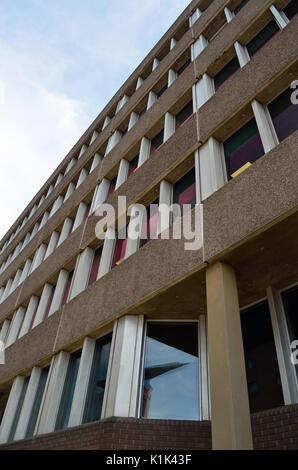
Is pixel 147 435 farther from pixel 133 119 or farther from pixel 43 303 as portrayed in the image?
pixel 133 119

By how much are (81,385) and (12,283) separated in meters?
10.6

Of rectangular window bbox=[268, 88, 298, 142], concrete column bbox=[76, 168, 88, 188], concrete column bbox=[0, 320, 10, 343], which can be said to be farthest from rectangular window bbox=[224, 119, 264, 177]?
concrete column bbox=[0, 320, 10, 343]

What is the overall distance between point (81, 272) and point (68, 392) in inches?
125

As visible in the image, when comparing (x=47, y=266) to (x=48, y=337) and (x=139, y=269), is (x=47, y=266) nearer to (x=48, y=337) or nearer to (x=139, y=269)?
(x=48, y=337)

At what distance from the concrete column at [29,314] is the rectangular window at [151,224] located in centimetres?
636

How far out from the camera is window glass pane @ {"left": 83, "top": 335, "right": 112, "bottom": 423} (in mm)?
7050

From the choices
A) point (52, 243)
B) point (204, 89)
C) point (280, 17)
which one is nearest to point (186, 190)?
point (204, 89)

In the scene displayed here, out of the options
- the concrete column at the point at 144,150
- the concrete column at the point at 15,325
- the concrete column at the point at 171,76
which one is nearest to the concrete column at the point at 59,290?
the concrete column at the point at 15,325

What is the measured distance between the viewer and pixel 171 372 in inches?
255

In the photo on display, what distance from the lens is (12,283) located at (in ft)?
55.1

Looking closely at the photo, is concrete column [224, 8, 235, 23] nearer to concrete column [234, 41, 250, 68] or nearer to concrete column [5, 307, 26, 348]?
concrete column [234, 41, 250, 68]

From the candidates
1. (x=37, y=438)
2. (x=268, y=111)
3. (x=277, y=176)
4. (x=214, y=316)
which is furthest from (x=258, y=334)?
(x=37, y=438)

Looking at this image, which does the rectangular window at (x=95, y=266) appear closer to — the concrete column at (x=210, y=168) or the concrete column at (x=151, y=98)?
the concrete column at (x=210, y=168)

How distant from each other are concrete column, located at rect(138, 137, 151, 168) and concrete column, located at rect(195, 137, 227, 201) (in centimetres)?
307
